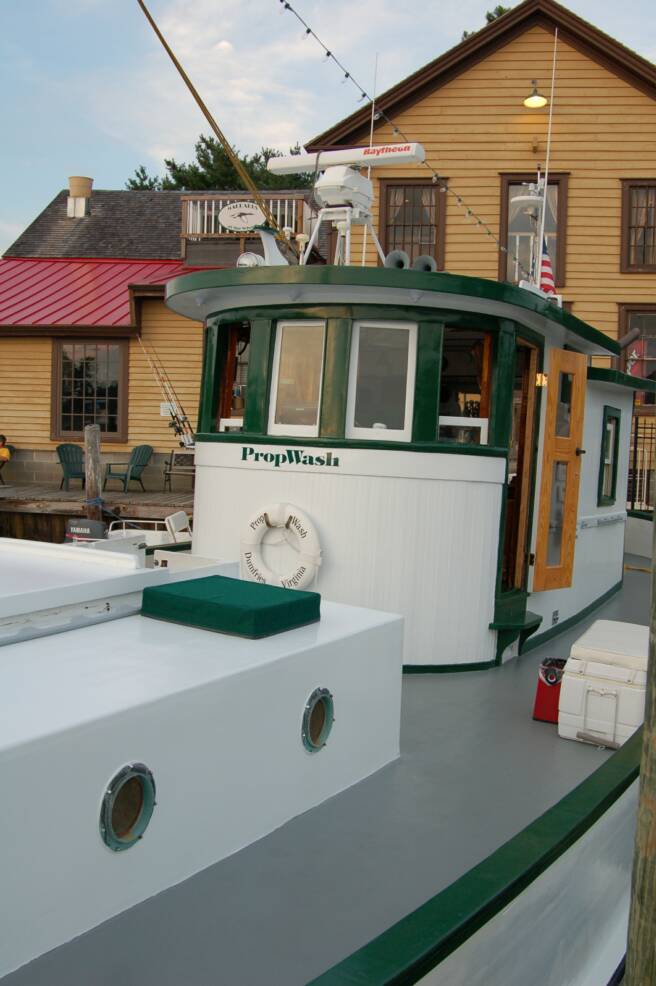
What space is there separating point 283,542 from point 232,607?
235 centimetres

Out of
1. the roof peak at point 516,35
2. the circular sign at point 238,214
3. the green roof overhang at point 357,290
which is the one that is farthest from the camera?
the roof peak at point 516,35

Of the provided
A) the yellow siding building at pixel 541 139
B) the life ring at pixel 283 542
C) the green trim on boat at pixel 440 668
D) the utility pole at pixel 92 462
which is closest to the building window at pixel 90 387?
the utility pole at pixel 92 462

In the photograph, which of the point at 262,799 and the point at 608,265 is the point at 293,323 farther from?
the point at 608,265

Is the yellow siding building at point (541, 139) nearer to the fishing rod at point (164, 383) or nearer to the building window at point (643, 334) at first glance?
the building window at point (643, 334)

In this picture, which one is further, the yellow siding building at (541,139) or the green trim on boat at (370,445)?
the yellow siding building at (541,139)

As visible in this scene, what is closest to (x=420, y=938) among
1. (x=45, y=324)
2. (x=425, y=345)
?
(x=425, y=345)

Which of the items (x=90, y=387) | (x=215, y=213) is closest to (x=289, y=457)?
(x=215, y=213)

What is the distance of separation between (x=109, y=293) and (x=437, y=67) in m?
7.99

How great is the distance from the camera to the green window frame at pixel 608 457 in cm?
767

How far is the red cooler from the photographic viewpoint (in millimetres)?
4562

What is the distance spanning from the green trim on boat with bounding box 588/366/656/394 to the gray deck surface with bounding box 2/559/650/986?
136 inches

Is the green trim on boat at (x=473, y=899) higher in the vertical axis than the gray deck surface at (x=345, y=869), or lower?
higher

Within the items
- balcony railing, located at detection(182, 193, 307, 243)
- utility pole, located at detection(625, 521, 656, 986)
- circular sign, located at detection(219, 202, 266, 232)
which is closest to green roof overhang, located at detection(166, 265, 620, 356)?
utility pole, located at detection(625, 521, 656, 986)

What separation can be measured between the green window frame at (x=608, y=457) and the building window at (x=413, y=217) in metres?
9.92
